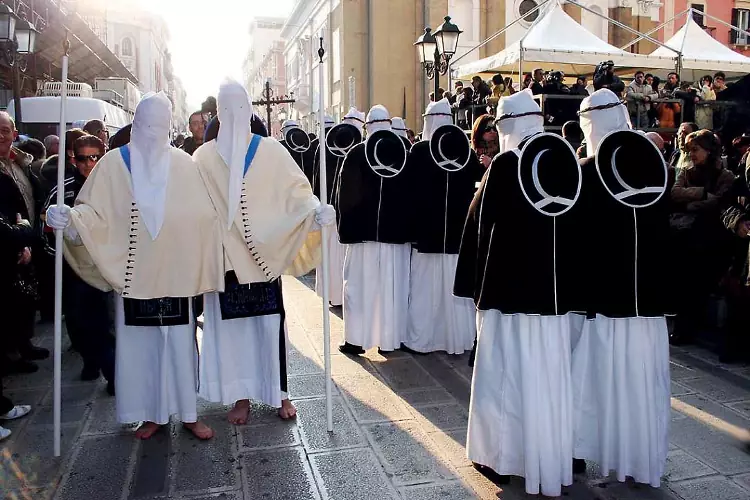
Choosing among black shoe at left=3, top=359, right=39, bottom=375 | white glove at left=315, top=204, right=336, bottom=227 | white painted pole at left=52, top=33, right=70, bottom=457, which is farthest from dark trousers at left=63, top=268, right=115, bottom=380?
white glove at left=315, top=204, right=336, bottom=227

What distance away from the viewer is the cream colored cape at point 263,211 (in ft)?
13.1

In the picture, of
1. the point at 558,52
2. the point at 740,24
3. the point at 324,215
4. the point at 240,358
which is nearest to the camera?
the point at 324,215

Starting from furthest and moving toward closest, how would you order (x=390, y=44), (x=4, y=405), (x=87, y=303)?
(x=390, y=44) → (x=87, y=303) → (x=4, y=405)

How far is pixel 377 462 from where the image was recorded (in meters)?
3.66

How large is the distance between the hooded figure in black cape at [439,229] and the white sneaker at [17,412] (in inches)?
114

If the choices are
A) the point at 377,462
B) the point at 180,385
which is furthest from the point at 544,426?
the point at 180,385

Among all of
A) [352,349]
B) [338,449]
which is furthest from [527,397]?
[352,349]

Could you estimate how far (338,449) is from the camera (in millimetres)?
3832

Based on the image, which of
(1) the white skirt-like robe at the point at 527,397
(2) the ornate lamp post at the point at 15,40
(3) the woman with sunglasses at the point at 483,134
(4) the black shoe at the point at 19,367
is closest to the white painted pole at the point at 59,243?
(4) the black shoe at the point at 19,367

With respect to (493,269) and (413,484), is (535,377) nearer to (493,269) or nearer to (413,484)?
(493,269)

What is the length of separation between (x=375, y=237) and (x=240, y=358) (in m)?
1.74

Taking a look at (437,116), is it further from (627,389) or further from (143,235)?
(627,389)

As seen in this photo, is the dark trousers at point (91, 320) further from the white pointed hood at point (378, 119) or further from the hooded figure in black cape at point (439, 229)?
the white pointed hood at point (378, 119)

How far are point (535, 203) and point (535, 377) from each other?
2.67 ft
